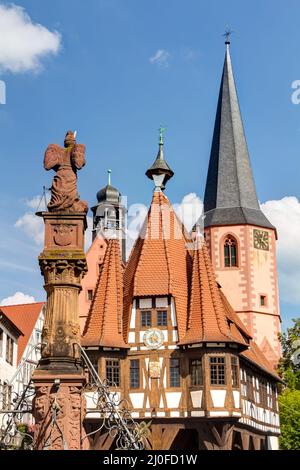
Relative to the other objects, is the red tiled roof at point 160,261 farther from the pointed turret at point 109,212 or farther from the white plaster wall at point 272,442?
the pointed turret at point 109,212

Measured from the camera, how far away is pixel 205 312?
3000 cm

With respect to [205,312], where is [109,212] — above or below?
Answer: above

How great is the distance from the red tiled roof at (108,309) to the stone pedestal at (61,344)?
13380 millimetres

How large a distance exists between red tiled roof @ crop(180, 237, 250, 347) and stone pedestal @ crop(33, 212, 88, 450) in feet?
43.5

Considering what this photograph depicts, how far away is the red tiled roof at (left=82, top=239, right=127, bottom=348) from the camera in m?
29.9

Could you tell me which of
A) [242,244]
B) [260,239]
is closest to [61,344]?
[242,244]

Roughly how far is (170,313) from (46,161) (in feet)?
46.6

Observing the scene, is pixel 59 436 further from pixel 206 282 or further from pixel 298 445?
pixel 298 445

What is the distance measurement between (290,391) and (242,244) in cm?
879

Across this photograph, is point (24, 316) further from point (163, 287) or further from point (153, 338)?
point (153, 338)

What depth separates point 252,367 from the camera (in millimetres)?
33625

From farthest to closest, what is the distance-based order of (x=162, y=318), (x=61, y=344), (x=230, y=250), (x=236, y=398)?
(x=230, y=250) < (x=162, y=318) < (x=236, y=398) < (x=61, y=344)

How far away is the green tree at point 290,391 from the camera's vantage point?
129ft
